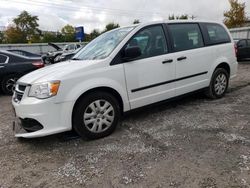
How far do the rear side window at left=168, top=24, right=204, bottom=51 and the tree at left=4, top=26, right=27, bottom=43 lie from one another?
6189cm

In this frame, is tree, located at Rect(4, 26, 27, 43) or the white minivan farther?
tree, located at Rect(4, 26, 27, 43)

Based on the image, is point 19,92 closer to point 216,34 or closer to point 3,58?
point 216,34

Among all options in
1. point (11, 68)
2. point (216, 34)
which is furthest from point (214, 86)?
point (11, 68)

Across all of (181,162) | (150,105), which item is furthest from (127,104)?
(181,162)

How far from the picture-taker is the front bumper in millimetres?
3526

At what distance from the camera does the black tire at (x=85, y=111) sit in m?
3.74

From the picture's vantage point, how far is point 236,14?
37531 mm

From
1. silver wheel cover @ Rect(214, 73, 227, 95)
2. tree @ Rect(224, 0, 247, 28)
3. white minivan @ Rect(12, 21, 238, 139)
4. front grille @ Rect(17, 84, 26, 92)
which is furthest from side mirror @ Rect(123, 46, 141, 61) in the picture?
tree @ Rect(224, 0, 247, 28)

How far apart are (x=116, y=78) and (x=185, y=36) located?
184cm

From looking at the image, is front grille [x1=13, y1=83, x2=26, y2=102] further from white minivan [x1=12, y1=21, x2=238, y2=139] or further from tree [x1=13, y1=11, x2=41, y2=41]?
tree [x1=13, y1=11, x2=41, y2=41]

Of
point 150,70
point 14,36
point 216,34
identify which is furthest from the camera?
point 14,36

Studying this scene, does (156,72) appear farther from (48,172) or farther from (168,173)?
(48,172)

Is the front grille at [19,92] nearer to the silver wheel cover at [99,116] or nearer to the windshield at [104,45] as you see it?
the silver wheel cover at [99,116]

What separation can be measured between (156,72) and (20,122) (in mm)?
2311
